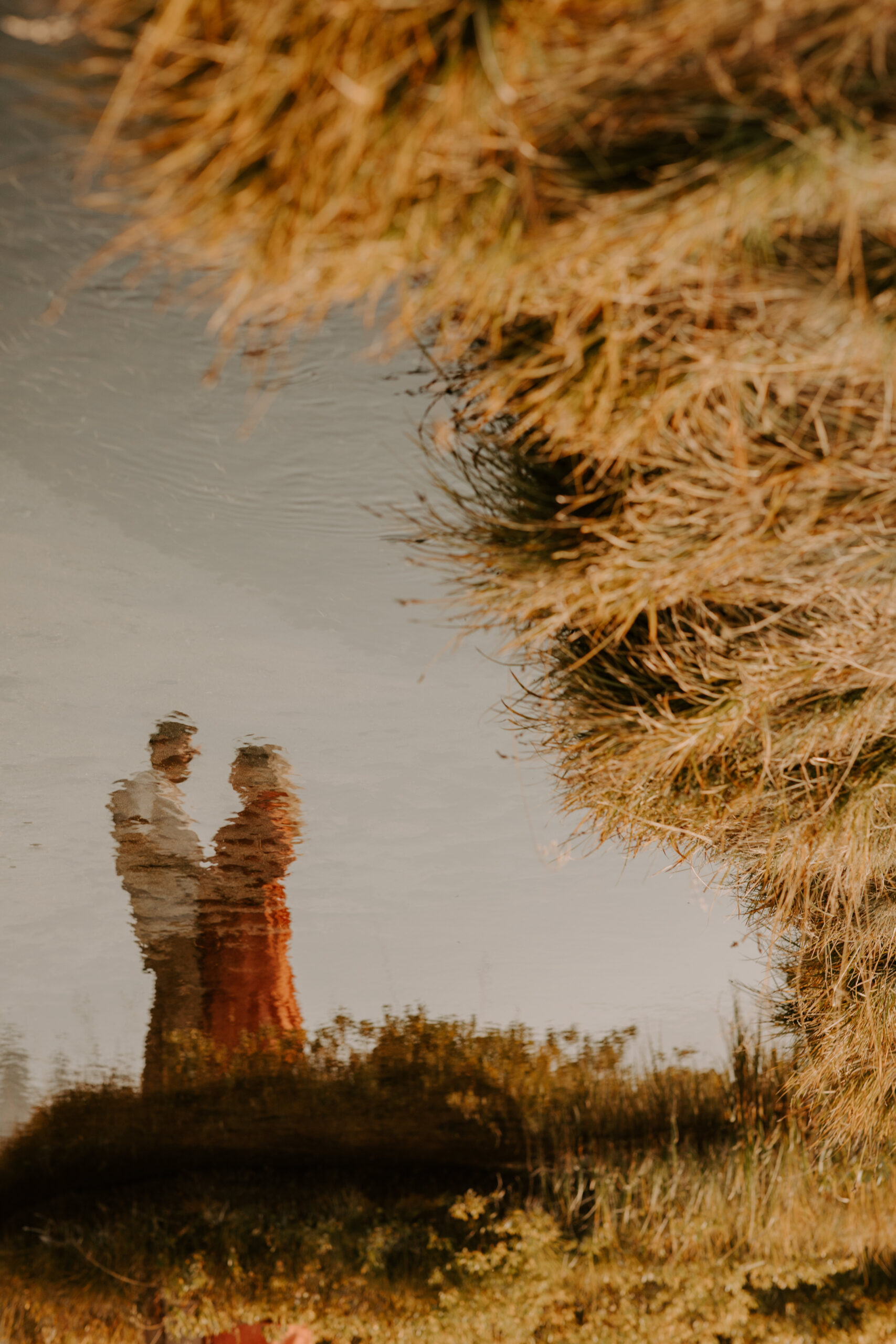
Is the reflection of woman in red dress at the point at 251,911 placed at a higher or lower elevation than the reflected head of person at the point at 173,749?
lower

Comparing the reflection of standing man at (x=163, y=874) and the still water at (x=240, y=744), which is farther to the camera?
the reflection of standing man at (x=163, y=874)

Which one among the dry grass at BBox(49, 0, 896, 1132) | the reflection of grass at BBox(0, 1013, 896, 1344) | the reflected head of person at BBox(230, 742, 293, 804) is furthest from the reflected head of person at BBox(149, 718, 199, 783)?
the reflection of grass at BBox(0, 1013, 896, 1344)

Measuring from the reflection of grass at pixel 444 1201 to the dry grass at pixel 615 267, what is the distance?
189cm

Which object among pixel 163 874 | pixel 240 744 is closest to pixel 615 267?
pixel 240 744

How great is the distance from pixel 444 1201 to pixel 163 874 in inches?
57.3

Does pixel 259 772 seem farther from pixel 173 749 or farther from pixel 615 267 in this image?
pixel 615 267

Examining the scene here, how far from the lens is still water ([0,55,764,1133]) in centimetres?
125

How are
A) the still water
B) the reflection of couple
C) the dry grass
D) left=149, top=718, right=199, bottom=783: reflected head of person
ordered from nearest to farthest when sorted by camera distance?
the dry grass → the still water → left=149, top=718, right=199, bottom=783: reflected head of person → the reflection of couple

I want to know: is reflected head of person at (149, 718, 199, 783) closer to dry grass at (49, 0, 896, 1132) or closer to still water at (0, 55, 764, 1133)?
still water at (0, 55, 764, 1133)

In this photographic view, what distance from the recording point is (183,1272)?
2.50 metres

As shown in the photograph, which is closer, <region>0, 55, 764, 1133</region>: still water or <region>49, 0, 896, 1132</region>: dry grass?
<region>49, 0, 896, 1132</region>: dry grass

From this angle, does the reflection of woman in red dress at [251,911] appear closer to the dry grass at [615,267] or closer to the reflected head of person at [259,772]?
the reflected head of person at [259,772]

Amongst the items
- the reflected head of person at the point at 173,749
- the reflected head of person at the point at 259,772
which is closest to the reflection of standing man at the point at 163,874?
the reflected head of person at the point at 173,749

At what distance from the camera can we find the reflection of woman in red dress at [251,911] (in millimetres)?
1993
